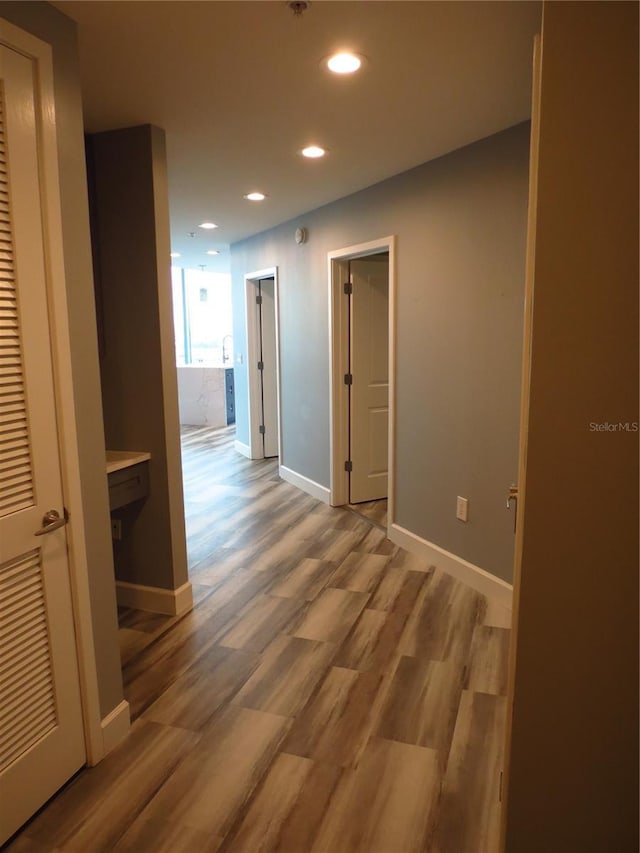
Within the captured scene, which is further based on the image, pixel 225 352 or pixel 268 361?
pixel 225 352

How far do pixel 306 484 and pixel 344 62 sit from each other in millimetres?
3618

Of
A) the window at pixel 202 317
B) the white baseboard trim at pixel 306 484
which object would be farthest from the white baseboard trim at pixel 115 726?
the window at pixel 202 317

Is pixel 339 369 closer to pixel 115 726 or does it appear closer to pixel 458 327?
pixel 458 327

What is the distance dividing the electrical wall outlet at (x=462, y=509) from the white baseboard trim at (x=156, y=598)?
1.56 m

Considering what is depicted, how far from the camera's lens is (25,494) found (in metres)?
1.64

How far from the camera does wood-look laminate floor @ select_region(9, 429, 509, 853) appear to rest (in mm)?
1690

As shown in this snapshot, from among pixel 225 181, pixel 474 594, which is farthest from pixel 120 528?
pixel 225 181

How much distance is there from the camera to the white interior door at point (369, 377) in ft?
14.7

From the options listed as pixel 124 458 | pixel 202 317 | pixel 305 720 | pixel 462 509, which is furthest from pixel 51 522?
pixel 202 317

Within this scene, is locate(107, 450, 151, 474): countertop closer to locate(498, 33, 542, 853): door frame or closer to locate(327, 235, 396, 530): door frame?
locate(327, 235, 396, 530): door frame

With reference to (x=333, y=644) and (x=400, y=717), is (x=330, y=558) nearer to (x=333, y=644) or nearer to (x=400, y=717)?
(x=333, y=644)

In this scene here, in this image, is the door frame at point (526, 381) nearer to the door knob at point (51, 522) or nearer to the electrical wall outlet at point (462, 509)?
the door knob at point (51, 522)

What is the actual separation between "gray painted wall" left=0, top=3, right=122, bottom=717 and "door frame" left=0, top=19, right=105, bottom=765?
44mm

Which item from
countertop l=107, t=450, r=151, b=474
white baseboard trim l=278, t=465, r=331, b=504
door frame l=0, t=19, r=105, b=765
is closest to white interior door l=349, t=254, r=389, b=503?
white baseboard trim l=278, t=465, r=331, b=504
